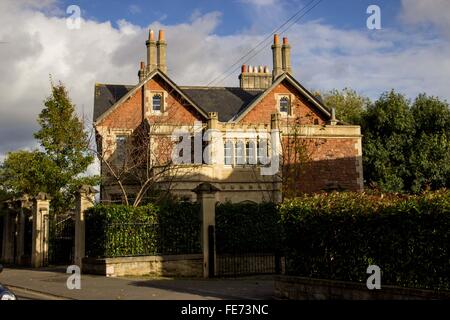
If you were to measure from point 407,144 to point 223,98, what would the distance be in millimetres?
12295

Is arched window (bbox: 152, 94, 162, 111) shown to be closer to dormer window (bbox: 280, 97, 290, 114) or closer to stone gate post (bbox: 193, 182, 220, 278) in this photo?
dormer window (bbox: 280, 97, 290, 114)

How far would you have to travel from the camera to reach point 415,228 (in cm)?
1087

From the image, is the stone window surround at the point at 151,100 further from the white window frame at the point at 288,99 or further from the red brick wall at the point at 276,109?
the white window frame at the point at 288,99

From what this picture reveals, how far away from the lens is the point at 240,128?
107 feet

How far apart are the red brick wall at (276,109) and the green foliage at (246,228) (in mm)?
14635

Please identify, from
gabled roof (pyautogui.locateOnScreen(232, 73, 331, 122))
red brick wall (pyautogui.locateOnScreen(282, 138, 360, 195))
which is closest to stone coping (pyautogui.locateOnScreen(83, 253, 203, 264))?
red brick wall (pyautogui.locateOnScreen(282, 138, 360, 195))

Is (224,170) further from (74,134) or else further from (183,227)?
(183,227)

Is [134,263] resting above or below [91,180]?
below

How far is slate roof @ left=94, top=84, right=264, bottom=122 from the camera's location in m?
36.9

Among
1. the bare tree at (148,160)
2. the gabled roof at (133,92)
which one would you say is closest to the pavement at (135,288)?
the bare tree at (148,160)

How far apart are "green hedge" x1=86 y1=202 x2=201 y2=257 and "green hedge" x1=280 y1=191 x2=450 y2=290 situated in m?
7.35

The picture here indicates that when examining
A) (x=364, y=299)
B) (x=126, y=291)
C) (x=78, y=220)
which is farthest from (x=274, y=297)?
(x=78, y=220)

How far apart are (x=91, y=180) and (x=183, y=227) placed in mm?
9785
